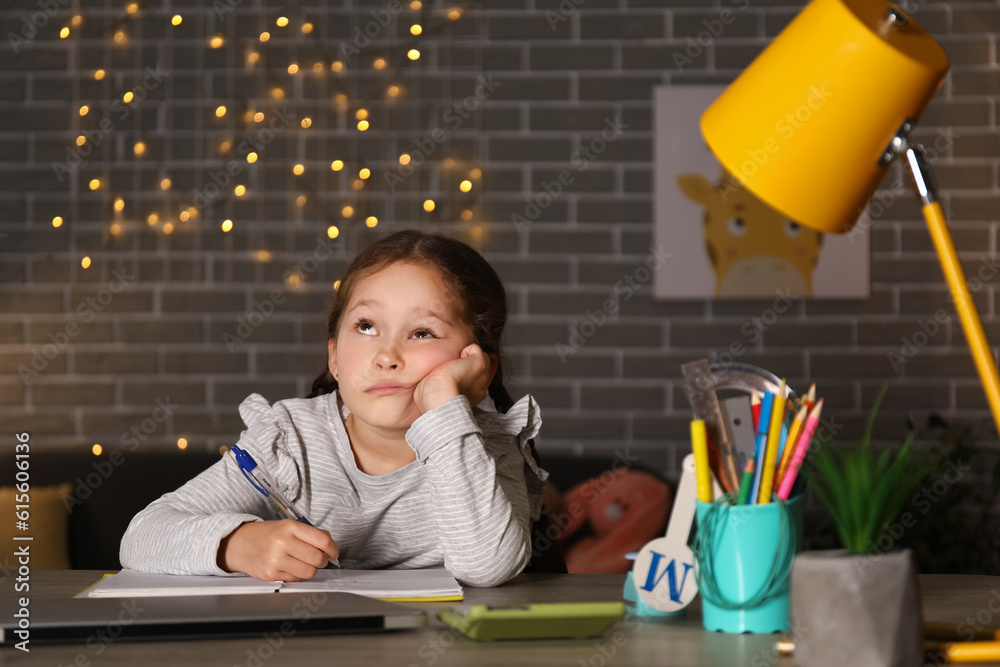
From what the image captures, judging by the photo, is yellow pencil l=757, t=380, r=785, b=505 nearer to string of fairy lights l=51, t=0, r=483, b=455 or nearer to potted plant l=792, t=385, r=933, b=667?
potted plant l=792, t=385, r=933, b=667

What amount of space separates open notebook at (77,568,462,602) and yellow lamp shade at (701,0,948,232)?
45 centimetres

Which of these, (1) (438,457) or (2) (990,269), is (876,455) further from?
(2) (990,269)

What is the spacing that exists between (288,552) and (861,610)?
517 millimetres

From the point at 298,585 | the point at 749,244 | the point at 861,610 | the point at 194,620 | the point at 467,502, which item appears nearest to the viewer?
the point at 861,610

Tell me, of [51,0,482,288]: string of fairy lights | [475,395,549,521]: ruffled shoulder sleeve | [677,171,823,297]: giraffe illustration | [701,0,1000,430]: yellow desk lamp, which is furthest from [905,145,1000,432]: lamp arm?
[51,0,482,288]: string of fairy lights

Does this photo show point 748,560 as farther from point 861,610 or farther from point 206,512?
point 206,512

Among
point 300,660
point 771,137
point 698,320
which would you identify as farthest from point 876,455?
point 698,320

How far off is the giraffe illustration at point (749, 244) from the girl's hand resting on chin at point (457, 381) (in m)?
1.66

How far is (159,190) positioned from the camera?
2.79m

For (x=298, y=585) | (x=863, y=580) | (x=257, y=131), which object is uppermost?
(x=257, y=131)

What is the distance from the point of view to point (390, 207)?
278 cm

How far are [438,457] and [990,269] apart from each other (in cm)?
232

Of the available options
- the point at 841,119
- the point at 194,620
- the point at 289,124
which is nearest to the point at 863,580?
the point at 841,119

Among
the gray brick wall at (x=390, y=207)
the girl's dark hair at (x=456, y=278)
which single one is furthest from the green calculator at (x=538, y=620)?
the gray brick wall at (x=390, y=207)
